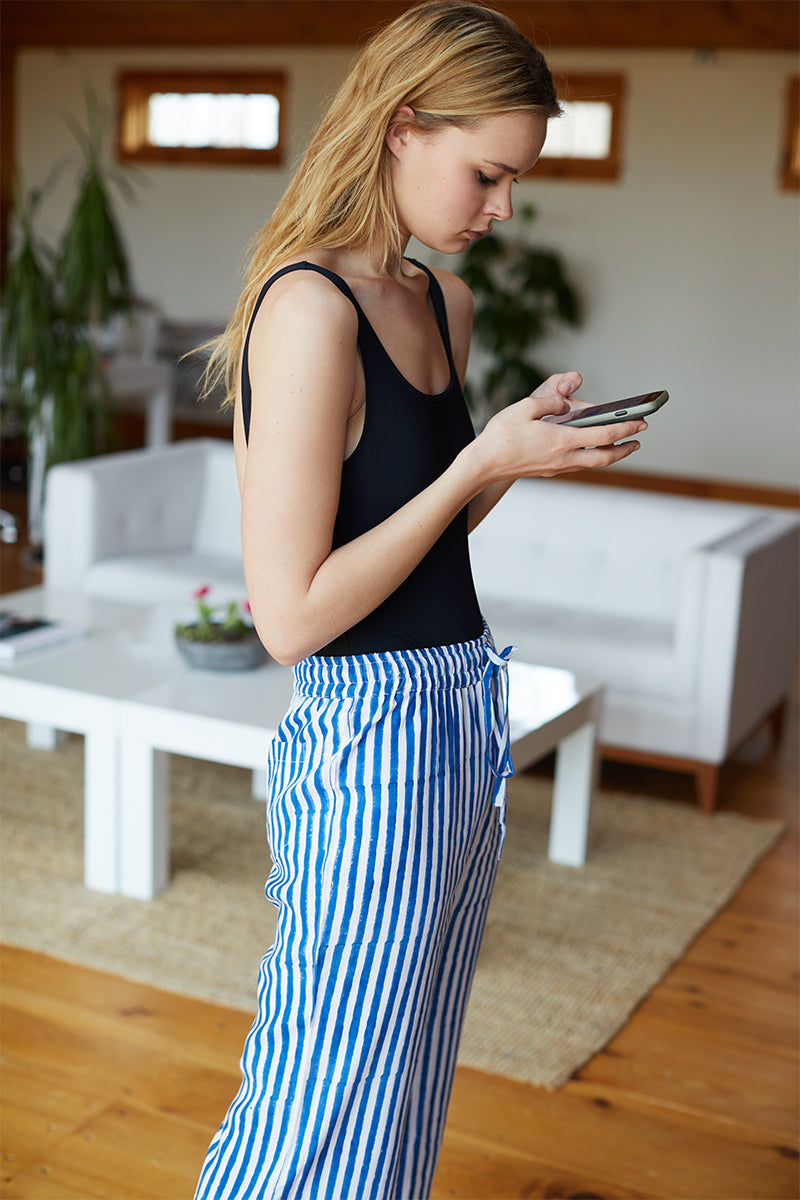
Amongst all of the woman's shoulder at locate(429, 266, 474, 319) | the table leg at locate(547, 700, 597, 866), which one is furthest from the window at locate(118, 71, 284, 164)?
the woman's shoulder at locate(429, 266, 474, 319)

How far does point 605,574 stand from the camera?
385cm

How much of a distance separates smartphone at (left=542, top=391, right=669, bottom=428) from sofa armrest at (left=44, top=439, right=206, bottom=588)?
2986 mm

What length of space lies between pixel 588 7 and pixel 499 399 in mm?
2333

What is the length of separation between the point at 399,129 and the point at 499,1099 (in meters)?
1.55

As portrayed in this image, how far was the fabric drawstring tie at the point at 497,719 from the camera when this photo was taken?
48.1 inches

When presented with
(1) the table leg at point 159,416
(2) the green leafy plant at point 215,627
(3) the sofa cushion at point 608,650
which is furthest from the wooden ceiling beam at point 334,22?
(2) the green leafy plant at point 215,627

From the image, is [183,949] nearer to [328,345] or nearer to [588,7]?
[328,345]

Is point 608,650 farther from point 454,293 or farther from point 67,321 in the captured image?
point 67,321

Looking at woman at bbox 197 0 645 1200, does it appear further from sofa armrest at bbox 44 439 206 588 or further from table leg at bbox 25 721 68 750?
sofa armrest at bbox 44 439 206 588

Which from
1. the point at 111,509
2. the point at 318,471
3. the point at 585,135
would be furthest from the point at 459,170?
the point at 585,135

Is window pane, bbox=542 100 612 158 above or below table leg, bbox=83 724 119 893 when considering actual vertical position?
above

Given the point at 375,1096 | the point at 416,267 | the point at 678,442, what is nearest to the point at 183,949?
the point at 375,1096

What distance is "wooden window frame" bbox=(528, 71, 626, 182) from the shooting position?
7.87 meters

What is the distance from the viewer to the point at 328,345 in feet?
3.39
